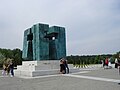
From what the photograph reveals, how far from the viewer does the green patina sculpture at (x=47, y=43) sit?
23484 millimetres

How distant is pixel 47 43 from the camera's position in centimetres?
2395

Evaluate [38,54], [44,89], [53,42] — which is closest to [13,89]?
[44,89]

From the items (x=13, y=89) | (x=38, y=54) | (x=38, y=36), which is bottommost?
(x=13, y=89)

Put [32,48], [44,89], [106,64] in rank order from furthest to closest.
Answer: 1. [106,64]
2. [32,48]
3. [44,89]

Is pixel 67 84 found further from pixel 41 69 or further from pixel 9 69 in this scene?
pixel 9 69

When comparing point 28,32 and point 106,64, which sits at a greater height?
point 28,32

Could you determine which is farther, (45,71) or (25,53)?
(25,53)

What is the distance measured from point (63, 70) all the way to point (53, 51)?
17.0ft

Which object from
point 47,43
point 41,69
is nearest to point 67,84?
point 41,69

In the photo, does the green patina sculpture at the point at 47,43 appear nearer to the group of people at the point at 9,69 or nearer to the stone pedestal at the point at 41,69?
the stone pedestal at the point at 41,69

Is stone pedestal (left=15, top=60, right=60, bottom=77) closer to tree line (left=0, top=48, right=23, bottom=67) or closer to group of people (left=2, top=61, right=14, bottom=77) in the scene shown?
group of people (left=2, top=61, right=14, bottom=77)

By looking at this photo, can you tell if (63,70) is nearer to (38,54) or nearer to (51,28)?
(38,54)

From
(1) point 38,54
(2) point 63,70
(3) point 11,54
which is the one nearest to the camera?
(2) point 63,70

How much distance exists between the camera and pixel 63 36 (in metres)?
24.7
